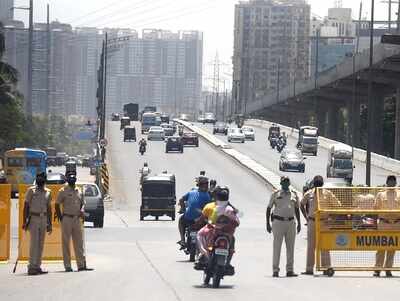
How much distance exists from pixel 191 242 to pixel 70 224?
8.12 feet

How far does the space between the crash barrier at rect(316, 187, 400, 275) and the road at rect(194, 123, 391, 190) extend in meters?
52.3

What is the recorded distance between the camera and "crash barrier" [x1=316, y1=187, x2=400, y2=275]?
21.5m

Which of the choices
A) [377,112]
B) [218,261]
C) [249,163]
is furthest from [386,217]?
[377,112]

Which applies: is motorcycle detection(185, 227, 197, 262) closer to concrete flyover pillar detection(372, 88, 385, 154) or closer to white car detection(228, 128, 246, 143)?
concrete flyover pillar detection(372, 88, 385, 154)

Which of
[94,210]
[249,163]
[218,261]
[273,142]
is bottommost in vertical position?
[249,163]

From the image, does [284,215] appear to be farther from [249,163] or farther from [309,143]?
[309,143]

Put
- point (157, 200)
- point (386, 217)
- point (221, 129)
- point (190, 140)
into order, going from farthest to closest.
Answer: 1. point (221, 129)
2. point (190, 140)
3. point (157, 200)
4. point (386, 217)

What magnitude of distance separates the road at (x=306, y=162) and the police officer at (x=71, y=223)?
174ft

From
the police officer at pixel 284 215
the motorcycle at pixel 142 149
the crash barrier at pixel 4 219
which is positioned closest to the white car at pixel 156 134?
the motorcycle at pixel 142 149

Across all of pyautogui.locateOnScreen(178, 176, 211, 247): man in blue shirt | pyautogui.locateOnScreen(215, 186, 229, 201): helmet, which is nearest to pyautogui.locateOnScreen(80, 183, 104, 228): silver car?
pyautogui.locateOnScreen(178, 176, 211, 247): man in blue shirt

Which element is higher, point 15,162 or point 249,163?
point 15,162

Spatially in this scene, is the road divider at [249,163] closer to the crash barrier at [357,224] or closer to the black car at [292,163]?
the black car at [292,163]

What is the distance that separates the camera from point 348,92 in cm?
13875

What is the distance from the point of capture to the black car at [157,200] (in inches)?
2032
